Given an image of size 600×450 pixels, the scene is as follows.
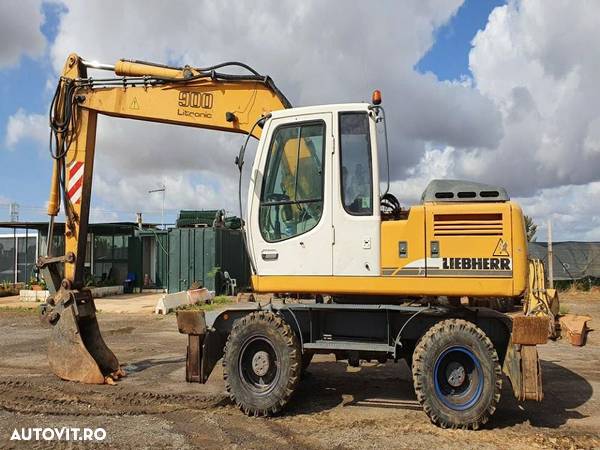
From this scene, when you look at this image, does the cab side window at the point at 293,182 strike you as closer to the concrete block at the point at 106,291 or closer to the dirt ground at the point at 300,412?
the dirt ground at the point at 300,412

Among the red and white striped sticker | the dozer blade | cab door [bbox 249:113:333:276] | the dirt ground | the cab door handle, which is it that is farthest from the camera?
the red and white striped sticker

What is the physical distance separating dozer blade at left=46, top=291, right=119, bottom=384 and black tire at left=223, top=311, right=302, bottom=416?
226cm

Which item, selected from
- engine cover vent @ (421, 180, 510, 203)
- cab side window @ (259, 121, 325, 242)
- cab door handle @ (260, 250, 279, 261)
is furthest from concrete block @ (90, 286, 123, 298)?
engine cover vent @ (421, 180, 510, 203)

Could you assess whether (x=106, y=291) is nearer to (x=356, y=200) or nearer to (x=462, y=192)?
(x=356, y=200)

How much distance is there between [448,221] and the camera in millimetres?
5727

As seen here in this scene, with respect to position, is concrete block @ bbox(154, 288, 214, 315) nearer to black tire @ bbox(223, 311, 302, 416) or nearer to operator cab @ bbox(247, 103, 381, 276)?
black tire @ bbox(223, 311, 302, 416)

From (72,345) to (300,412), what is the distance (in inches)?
131

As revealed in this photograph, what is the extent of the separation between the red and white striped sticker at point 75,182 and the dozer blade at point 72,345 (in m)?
1.39

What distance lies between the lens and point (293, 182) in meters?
6.14

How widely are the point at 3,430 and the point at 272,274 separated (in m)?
3.19

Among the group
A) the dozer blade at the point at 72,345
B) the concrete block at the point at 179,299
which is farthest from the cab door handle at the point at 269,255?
the concrete block at the point at 179,299

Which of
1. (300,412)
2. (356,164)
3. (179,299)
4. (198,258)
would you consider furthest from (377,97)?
(198,258)

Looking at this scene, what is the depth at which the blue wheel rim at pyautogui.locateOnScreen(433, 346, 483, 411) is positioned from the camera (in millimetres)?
5527

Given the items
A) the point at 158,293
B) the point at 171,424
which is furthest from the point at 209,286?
the point at 171,424
